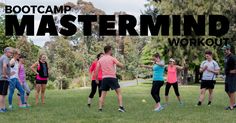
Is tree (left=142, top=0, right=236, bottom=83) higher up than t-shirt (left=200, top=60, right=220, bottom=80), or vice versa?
tree (left=142, top=0, right=236, bottom=83)

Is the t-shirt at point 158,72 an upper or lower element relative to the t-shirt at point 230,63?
lower

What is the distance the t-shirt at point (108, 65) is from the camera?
43.8ft

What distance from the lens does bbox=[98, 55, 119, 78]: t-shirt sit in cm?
1334

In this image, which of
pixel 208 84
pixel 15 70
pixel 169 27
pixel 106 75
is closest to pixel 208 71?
pixel 208 84

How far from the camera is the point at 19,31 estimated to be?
2536 cm

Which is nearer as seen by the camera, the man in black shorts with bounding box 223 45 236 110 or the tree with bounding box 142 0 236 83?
the man in black shorts with bounding box 223 45 236 110

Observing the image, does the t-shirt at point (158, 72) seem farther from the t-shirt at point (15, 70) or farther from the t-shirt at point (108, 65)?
the t-shirt at point (15, 70)

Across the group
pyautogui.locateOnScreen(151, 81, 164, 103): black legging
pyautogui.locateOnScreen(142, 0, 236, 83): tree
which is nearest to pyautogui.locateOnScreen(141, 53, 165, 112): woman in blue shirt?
pyautogui.locateOnScreen(151, 81, 164, 103): black legging

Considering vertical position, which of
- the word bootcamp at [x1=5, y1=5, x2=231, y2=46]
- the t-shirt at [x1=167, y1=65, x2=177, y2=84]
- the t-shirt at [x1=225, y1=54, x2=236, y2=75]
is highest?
Result: the word bootcamp at [x1=5, y1=5, x2=231, y2=46]

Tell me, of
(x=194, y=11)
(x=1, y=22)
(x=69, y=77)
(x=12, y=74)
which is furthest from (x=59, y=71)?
(x=12, y=74)

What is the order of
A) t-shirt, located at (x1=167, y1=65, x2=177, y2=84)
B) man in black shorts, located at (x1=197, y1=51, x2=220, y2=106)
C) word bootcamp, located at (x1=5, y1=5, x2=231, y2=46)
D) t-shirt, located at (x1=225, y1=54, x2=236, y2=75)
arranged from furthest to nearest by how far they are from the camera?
1. word bootcamp, located at (x1=5, y1=5, x2=231, y2=46)
2. t-shirt, located at (x1=167, y1=65, x2=177, y2=84)
3. man in black shorts, located at (x1=197, y1=51, x2=220, y2=106)
4. t-shirt, located at (x1=225, y1=54, x2=236, y2=75)

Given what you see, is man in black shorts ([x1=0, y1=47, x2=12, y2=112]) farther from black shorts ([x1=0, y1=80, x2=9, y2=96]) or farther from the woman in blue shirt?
the woman in blue shirt

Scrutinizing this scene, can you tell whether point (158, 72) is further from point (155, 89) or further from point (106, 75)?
point (106, 75)

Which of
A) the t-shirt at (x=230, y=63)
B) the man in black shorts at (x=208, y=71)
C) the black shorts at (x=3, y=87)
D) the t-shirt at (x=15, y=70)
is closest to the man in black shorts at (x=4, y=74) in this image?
the black shorts at (x=3, y=87)
